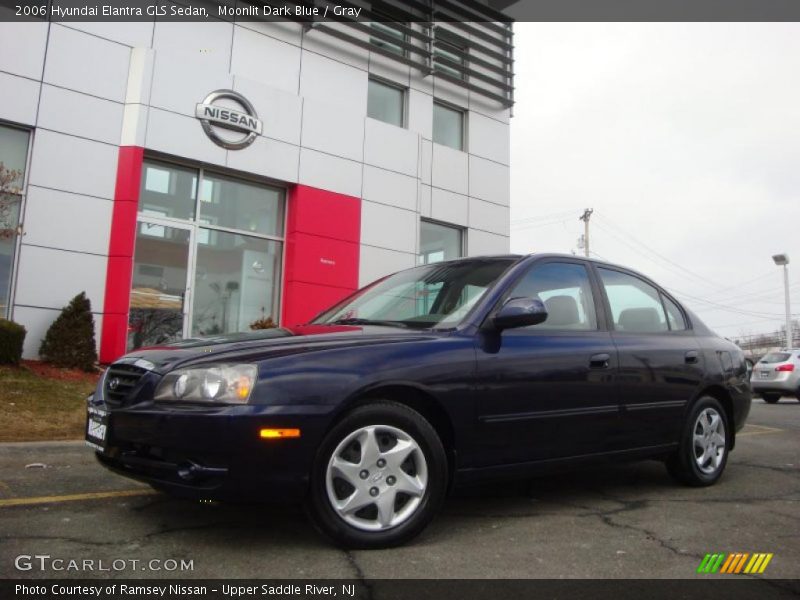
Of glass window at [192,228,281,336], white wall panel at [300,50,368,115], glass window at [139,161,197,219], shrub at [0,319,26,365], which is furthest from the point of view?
white wall panel at [300,50,368,115]

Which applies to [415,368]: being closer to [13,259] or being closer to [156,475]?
[156,475]

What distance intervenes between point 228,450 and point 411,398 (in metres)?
0.91

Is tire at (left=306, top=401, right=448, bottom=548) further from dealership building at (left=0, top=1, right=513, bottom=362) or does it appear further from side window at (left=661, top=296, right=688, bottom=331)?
dealership building at (left=0, top=1, right=513, bottom=362)

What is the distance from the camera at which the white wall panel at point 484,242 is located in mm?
15492

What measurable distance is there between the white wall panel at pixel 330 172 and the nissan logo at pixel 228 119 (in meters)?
1.17

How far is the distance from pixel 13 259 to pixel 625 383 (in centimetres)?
947

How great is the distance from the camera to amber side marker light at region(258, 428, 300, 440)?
2740 millimetres

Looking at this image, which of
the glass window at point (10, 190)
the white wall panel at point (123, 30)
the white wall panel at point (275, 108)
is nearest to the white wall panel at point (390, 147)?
the white wall panel at point (275, 108)

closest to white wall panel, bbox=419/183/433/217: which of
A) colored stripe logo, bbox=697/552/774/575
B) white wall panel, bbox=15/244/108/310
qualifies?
white wall panel, bbox=15/244/108/310

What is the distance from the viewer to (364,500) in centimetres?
292

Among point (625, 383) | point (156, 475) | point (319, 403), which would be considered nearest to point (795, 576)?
point (625, 383)

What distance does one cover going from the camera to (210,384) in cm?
283

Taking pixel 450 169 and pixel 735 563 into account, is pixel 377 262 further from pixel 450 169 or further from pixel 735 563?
pixel 735 563

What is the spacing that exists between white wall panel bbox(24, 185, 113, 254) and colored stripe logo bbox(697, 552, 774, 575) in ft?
32.9
